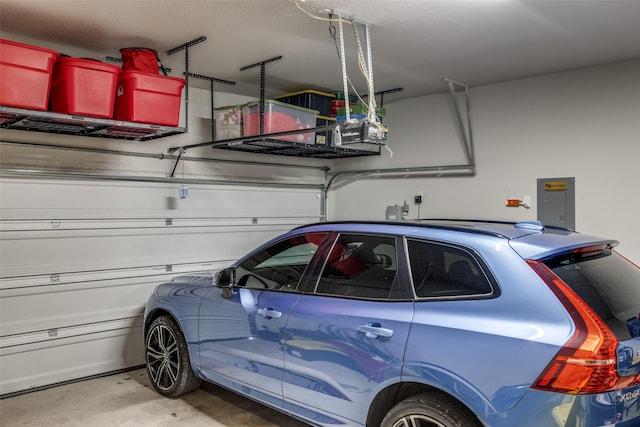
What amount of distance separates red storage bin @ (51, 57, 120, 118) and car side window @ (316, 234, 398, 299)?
1968mm

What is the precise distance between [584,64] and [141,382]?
4763 mm

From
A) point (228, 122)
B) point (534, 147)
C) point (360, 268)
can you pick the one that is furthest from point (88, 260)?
point (534, 147)

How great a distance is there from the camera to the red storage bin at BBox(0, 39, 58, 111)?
9.93 feet

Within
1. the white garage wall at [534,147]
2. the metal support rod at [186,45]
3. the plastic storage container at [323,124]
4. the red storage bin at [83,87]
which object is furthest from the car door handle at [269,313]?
the white garage wall at [534,147]

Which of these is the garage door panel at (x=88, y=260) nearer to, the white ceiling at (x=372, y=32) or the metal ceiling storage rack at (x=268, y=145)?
the metal ceiling storage rack at (x=268, y=145)

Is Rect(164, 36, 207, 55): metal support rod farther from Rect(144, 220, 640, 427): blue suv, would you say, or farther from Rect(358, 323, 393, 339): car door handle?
Rect(358, 323, 393, 339): car door handle

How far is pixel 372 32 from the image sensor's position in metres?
3.52

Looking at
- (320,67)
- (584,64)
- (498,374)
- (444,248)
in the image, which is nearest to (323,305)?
(444,248)

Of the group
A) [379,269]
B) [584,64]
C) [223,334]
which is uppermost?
[584,64]

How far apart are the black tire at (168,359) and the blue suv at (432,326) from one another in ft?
1.43

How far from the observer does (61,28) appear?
Result: 3508 mm

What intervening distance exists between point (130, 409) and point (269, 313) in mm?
1649

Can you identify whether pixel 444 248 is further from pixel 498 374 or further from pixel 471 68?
pixel 471 68

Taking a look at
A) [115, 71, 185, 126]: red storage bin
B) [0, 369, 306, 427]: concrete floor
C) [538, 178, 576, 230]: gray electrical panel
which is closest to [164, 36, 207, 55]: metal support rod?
[115, 71, 185, 126]: red storage bin
